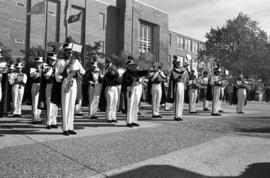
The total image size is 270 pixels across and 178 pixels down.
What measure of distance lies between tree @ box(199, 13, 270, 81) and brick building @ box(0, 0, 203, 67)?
29.6ft

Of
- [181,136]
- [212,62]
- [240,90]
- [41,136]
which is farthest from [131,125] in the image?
[212,62]

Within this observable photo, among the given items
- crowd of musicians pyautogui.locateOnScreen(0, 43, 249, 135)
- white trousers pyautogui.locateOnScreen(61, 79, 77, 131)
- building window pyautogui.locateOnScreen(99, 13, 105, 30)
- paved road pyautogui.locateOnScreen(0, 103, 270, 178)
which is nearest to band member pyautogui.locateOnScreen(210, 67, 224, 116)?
crowd of musicians pyautogui.locateOnScreen(0, 43, 249, 135)

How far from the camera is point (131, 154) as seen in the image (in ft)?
17.6

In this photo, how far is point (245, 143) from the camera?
6785mm

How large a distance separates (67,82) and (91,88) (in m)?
4.49

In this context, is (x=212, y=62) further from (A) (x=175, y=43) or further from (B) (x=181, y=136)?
(B) (x=181, y=136)

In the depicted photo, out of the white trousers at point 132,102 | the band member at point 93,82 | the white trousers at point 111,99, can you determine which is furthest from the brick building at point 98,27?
the white trousers at point 132,102

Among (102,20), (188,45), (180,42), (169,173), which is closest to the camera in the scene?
(169,173)

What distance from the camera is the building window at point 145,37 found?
48.9 meters

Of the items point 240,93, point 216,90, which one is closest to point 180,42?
point 240,93

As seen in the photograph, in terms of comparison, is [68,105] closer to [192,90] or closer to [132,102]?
[132,102]

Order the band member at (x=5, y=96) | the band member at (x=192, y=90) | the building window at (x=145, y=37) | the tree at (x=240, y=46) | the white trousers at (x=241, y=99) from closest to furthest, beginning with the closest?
the band member at (x=5, y=96) < the band member at (x=192, y=90) < the white trousers at (x=241, y=99) < the building window at (x=145, y=37) < the tree at (x=240, y=46)

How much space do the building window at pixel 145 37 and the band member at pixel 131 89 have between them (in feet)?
128

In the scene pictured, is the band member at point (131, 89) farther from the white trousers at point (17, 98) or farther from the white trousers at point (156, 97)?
the white trousers at point (17, 98)
